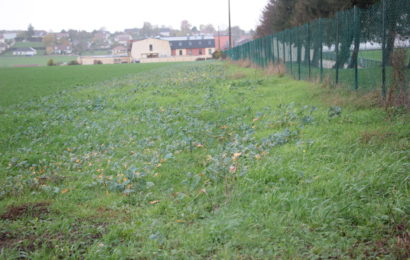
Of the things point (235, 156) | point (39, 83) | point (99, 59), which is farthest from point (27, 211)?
point (99, 59)

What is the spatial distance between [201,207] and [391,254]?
190cm

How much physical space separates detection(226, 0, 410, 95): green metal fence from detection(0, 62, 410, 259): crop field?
879 millimetres

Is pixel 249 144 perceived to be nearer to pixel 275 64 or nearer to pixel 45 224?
pixel 45 224

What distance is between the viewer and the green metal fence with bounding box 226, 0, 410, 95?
26.1 feet

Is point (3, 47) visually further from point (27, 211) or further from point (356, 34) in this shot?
point (27, 211)

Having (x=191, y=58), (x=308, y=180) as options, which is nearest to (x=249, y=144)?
(x=308, y=180)

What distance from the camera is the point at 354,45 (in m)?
9.83

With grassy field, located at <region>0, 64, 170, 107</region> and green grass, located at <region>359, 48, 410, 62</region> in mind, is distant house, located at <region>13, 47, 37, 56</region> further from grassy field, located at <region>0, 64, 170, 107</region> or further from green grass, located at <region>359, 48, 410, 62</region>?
green grass, located at <region>359, 48, 410, 62</region>

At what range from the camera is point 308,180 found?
454 cm

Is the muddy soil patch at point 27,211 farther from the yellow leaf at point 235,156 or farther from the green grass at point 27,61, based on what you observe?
the green grass at point 27,61

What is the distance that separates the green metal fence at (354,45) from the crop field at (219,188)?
0.88m

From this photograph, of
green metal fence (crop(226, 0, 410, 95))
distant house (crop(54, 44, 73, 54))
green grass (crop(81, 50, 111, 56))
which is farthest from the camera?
green grass (crop(81, 50, 111, 56))

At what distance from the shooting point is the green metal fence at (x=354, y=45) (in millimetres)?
7968

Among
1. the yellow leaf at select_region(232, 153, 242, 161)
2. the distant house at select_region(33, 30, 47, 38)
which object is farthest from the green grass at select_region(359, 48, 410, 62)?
the distant house at select_region(33, 30, 47, 38)
